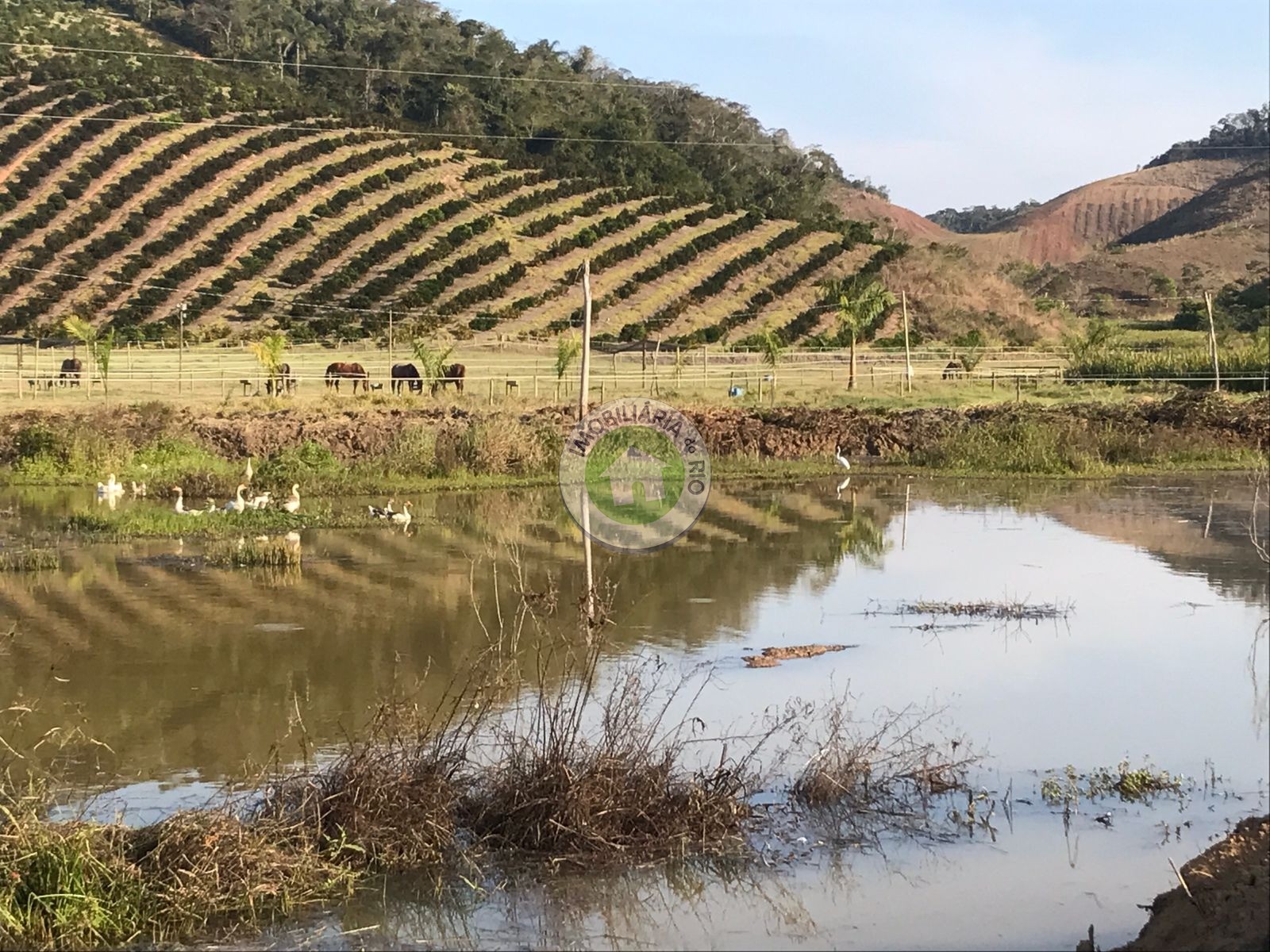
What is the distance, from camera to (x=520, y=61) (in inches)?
4001

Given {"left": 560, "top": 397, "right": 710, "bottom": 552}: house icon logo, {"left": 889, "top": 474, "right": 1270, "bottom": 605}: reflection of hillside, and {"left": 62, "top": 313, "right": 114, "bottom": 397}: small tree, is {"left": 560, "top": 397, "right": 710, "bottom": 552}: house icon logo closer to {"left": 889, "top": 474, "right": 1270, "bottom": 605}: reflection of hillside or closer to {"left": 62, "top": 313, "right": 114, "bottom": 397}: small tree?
{"left": 889, "top": 474, "right": 1270, "bottom": 605}: reflection of hillside

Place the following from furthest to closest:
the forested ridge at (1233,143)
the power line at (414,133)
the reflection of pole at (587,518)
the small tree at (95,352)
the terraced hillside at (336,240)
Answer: the forested ridge at (1233,143) < the power line at (414,133) < the terraced hillside at (336,240) < the small tree at (95,352) < the reflection of pole at (587,518)

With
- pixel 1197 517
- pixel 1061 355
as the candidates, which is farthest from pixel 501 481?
pixel 1061 355

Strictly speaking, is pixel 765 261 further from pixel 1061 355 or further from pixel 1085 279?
pixel 1085 279

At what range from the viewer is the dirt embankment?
5.20 metres

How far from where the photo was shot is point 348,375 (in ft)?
123

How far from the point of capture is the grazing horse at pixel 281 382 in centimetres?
3494

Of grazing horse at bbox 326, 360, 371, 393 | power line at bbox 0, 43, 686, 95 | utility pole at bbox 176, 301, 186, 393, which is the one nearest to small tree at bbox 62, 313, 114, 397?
utility pole at bbox 176, 301, 186, 393

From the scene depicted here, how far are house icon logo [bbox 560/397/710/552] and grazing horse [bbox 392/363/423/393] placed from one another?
795 cm

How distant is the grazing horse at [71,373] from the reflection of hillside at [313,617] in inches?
740

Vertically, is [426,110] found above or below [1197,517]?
above

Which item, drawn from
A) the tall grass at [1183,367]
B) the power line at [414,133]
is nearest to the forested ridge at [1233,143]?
the power line at [414,133]

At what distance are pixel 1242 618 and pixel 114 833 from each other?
9.15 m

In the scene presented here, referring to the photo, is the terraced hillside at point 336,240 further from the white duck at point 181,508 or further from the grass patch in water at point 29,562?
the grass patch in water at point 29,562
